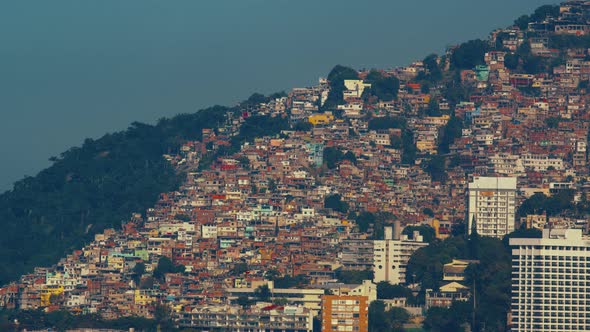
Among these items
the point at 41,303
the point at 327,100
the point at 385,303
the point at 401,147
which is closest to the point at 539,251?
the point at 385,303

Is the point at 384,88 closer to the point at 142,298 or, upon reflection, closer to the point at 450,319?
the point at 142,298

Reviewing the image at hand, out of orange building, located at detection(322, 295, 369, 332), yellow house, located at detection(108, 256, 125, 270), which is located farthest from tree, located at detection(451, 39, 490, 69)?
orange building, located at detection(322, 295, 369, 332)

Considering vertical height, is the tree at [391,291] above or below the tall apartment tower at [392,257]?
below

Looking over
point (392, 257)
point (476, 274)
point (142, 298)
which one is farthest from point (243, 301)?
point (476, 274)

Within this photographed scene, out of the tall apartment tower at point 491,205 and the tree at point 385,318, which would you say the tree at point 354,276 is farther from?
the tall apartment tower at point 491,205

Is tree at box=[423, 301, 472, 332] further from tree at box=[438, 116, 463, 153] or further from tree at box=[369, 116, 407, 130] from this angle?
tree at box=[369, 116, 407, 130]

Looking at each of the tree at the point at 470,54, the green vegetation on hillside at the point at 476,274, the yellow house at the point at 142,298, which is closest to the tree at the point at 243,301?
the yellow house at the point at 142,298
